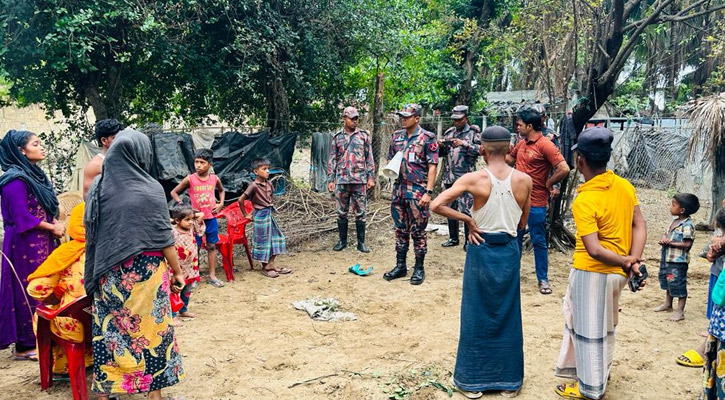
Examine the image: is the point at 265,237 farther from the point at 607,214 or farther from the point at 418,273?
the point at 607,214

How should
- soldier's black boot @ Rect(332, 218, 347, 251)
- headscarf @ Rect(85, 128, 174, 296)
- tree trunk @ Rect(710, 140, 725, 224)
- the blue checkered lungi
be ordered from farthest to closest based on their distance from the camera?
1. tree trunk @ Rect(710, 140, 725, 224)
2. soldier's black boot @ Rect(332, 218, 347, 251)
3. the blue checkered lungi
4. headscarf @ Rect(85, 128, 174, 296)

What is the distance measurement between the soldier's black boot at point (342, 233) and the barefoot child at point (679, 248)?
13.2ft

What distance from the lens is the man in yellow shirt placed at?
9.86 feet

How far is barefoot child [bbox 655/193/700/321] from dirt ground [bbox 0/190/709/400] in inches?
11.3

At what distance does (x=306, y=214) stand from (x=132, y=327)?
18.1ft

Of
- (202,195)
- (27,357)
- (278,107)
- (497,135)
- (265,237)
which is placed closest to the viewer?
(497,135)

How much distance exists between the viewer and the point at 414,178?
5.73 m

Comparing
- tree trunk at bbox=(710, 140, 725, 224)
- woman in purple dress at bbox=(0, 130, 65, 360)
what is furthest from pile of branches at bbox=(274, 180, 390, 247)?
tree trunk at bbox=(710, 140, 725, 224)

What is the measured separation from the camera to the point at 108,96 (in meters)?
8.95

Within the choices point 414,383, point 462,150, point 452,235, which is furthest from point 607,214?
point 452,235

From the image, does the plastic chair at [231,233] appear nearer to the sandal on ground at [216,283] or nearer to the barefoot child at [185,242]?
the sandal on ground at [216,283]

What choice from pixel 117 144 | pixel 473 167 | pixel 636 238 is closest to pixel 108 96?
pixel 473 167

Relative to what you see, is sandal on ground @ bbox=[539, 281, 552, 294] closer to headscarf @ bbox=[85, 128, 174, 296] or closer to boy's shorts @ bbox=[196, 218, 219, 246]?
boy's shorts @ bbox=[196, 218, 219, 246]

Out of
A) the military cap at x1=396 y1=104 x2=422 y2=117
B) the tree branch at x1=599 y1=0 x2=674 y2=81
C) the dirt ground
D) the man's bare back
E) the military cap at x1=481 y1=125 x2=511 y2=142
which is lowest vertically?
the dirt ground
